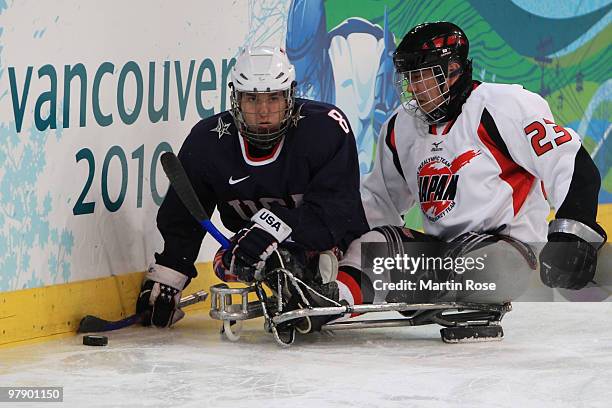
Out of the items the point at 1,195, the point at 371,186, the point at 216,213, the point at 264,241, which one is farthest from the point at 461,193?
the point at 1,195

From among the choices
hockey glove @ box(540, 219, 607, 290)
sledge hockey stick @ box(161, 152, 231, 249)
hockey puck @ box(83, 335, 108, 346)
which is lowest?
hockey puck @ box(83, 335, 108, 346)

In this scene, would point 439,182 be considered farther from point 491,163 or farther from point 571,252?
point 571,252

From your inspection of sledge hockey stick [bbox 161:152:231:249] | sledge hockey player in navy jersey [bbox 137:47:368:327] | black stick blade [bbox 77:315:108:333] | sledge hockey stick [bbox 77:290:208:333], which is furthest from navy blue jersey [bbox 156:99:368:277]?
black stick blade [bbox 77:315:108:333]

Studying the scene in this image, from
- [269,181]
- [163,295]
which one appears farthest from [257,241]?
[163,295]

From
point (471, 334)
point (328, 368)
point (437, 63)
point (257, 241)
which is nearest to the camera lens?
point (328, 368)

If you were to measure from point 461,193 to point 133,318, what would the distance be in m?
1.15

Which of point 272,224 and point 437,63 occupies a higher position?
point 437,63

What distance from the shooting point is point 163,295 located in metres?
4.30

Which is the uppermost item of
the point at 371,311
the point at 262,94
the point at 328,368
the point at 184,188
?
the point at 262,94

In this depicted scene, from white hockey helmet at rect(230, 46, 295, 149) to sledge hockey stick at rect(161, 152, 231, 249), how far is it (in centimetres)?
22

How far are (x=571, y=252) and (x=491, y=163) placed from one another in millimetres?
419

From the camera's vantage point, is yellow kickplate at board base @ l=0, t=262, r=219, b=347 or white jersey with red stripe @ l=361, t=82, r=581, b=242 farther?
white jersey with red stripe @ l=361, t=82, r=581, b=242

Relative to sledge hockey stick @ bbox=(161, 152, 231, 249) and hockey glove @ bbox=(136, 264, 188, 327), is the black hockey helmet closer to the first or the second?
sledge hockey stick @ bbox=(161, 152, 231, 249)

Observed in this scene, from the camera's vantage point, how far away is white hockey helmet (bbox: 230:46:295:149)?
3.92 metres
